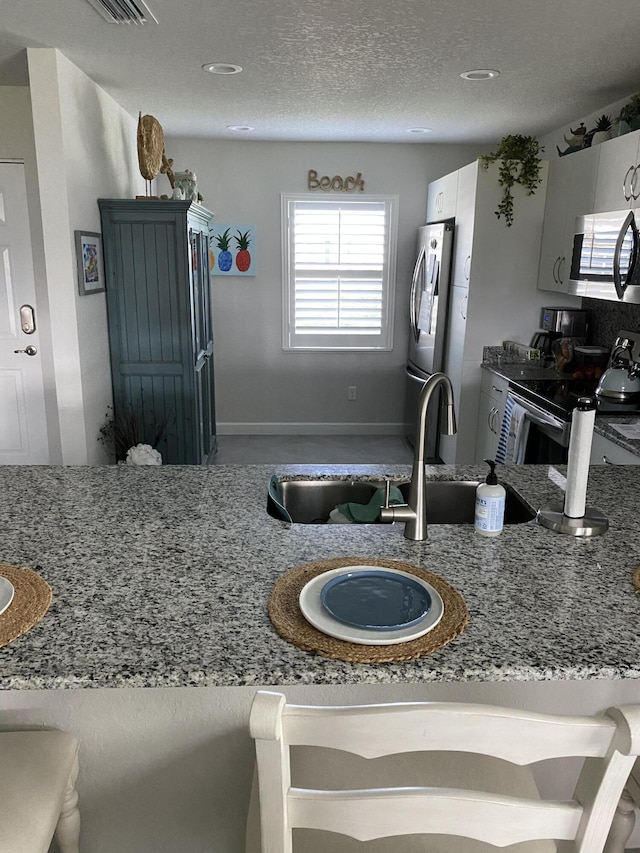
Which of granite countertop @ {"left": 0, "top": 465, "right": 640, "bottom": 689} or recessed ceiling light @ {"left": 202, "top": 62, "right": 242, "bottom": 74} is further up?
recessed ceiling light @ {"left": 202, "top": 62, "right": 242, "bottom": 74}

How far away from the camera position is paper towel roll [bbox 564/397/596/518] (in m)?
1.51

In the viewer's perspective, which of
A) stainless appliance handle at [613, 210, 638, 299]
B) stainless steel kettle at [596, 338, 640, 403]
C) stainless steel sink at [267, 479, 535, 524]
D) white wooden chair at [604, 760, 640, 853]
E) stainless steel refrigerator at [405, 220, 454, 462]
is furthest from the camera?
stainless steel refrigerator at [405, 220, 454, 462]

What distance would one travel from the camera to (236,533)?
1555 millimetres

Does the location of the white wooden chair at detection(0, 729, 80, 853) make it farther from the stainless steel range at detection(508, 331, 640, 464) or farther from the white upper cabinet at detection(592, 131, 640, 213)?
the white upper cabinet at detection(592, 131, 640, 213)

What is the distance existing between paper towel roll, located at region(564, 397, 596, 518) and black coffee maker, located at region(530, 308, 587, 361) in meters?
2.72

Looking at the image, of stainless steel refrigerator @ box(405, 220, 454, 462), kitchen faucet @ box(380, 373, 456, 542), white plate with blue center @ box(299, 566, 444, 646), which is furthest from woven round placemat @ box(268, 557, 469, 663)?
stainless steel refrigerator @ box(405, 220, 454, 462)

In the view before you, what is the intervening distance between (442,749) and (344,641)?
1.12 feet

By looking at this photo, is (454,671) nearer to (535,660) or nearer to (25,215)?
(535,660)

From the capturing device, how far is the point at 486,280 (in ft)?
14.0

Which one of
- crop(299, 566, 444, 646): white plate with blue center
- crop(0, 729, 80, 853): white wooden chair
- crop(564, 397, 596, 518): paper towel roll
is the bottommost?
crop(0, 729, 80, 853): white wooden chair

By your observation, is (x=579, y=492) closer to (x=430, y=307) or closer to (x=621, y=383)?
(x=621, y=383)

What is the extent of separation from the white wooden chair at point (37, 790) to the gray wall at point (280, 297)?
4556mm

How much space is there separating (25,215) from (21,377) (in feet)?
3.16

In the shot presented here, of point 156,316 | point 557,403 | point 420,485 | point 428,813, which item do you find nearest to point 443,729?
point 428,813
